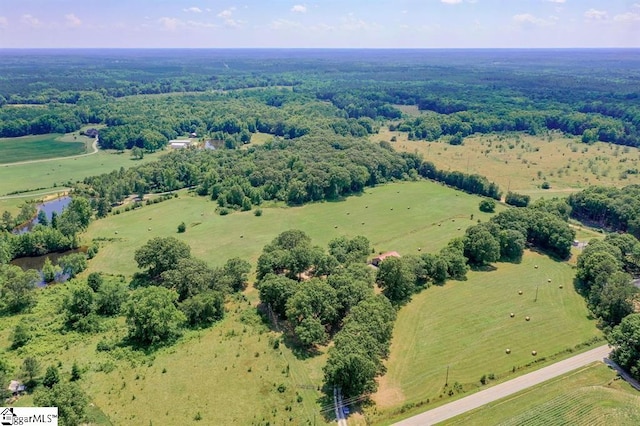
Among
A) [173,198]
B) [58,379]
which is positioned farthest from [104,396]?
[173,198]

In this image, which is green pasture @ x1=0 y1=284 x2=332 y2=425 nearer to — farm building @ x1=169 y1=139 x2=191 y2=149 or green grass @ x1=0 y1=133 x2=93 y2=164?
green grass @ x1=0 y1=133 x2=93 y2=164

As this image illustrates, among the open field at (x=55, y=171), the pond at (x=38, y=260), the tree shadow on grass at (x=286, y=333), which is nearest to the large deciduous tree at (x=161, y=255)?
the tree shadow on grass at (x=286, y=333)

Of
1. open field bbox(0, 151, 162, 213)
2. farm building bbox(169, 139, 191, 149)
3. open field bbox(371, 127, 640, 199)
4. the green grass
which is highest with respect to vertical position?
the green grass

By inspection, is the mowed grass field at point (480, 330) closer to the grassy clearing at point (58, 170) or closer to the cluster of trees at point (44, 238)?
the cluster of trees at point (44, 238)

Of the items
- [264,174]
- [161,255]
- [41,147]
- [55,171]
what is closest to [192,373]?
[161,255]

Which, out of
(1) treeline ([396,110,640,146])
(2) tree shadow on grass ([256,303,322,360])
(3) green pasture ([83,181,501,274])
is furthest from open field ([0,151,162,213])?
(1) treeline ([396,110,640,146])
